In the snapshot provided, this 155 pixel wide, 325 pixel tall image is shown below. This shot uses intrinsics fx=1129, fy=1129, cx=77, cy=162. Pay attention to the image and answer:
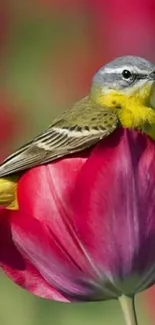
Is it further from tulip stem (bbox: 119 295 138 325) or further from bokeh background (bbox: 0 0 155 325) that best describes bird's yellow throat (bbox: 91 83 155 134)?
tulip stem (bbox: 119 295 138 325)

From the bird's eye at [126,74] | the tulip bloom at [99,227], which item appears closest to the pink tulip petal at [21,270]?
the tulip bloom at [99,227]

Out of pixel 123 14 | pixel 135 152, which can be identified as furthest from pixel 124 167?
pixel 123 14

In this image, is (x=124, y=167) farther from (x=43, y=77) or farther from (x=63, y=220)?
(x=43, y=77)

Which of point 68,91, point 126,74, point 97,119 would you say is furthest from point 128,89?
point 68,91

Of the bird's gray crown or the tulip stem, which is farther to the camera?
the bird's gray crown

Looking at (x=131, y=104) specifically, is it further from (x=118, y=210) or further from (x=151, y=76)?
(x=118, y=210)

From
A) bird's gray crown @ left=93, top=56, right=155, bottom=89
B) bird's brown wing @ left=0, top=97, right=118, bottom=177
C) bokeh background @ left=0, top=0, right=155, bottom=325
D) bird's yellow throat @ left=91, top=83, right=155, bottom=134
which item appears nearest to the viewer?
bird's brown wing @ left=0, top=97, right=118, bottom=177

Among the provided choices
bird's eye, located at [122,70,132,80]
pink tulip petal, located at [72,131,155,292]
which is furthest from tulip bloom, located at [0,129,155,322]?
bird's eye, located at [122,70,132,80]
